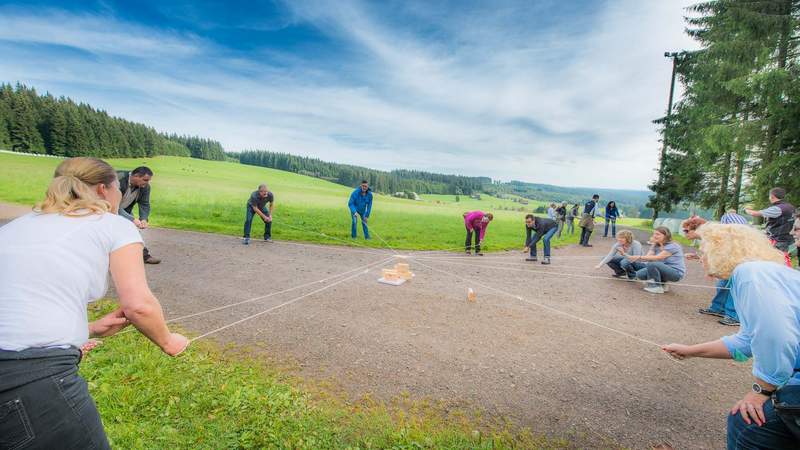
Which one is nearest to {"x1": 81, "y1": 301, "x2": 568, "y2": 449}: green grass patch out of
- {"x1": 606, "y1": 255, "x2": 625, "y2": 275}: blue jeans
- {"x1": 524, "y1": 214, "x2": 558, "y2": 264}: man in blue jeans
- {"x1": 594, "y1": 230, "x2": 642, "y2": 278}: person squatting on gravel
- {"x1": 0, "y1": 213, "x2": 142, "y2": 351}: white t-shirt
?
{"x1": 0, "y1": 213, "x2": 142, "y2": 351}: white t-shirt

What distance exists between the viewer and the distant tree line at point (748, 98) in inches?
563

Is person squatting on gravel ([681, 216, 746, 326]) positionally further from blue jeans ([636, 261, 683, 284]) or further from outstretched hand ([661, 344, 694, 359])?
outstretched hand ([661, 344, 694, 359])

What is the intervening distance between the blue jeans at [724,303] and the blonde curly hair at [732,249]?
6074 mm

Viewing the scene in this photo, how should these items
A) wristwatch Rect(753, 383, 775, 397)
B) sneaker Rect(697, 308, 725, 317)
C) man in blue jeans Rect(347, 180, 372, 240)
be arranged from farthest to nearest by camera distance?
man in blue jeans Rect(347, 180, 372, 240)
sneaker Rect(697, 308, 725, 317)
wristwatch Rect(753, 383, 775, 397)

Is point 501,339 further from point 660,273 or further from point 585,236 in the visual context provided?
point 585,236

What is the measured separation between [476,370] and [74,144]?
281ft

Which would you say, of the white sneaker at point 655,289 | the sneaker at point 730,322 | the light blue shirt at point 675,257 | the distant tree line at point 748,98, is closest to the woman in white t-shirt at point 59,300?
the sneaker at point 730,322

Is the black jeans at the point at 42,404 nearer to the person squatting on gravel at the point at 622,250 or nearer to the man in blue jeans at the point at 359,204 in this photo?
the person squatting on gravel at the point at 622,250

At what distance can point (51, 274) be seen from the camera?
174cm

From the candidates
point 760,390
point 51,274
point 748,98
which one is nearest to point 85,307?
point 51,274

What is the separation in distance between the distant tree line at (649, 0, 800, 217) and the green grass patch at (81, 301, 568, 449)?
62.3 feet

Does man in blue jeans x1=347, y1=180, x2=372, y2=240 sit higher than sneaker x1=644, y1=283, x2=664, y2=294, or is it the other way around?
man in blue jeans x1=347, y1=180, x2=372, y2=240

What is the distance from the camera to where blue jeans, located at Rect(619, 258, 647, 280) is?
986cm

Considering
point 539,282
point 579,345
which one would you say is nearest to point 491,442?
point 579,345
